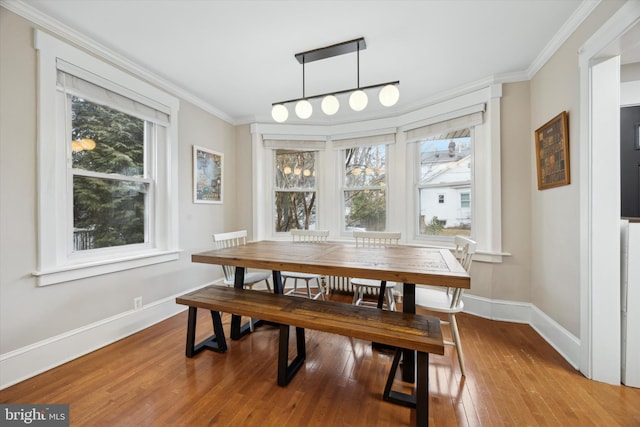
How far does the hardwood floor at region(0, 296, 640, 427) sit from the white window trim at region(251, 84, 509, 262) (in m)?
1.20

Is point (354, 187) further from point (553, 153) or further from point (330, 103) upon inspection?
point (553, 153)

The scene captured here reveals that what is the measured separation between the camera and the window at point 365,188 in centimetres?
366

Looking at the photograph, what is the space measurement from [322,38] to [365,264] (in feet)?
6.06

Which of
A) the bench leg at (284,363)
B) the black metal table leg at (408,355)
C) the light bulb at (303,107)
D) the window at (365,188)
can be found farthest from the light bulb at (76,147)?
the window at (365,188)

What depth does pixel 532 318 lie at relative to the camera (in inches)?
98.9

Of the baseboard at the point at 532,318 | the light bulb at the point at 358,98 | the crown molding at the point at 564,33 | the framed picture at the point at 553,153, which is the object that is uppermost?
the crown molding at the point at 564,33

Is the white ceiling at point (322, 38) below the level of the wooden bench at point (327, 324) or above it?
above

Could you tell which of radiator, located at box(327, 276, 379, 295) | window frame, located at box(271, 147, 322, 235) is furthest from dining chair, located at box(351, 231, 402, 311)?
window frame, located at box(271, 147, 322, 235)

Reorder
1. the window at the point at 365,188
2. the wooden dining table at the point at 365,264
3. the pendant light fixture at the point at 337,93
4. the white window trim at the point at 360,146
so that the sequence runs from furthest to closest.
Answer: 1. the window at the point at 365,188
2. the white window trim at the point at 360,146
3. the pendant light fixture at the point at 337,93
4. the wooden dining table at the point at 365,264

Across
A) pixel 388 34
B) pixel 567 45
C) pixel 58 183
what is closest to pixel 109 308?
pixel 58 183

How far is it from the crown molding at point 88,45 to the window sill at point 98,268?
1.80 meters

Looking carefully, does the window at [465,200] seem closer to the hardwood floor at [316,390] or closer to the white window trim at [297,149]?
the hardwood floor at [316,390]

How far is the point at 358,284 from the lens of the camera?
2518mm

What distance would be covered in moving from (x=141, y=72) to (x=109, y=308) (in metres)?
2.28
